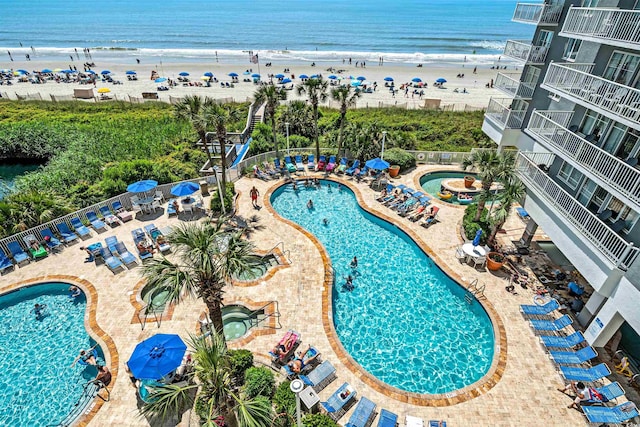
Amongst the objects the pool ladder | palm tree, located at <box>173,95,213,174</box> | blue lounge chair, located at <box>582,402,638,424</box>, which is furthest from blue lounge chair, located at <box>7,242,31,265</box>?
blue lounge chair, located at <box>582,402,638,424</box>

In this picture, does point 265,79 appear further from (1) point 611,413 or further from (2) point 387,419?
(1) point 611,413

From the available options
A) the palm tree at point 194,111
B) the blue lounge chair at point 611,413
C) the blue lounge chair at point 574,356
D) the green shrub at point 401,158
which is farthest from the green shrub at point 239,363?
the green shrub at point 401,158

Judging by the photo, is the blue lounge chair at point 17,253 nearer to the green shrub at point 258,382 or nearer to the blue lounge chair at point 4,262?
the blue lounge chair at point 4,262

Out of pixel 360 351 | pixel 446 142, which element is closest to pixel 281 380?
pixel 360 351

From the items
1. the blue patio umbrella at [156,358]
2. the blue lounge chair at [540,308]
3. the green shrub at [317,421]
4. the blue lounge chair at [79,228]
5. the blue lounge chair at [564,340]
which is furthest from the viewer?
the blue lounge chair at [79,228]

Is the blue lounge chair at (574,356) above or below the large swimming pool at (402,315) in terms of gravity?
above

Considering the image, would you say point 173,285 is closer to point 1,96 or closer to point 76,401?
point 76,401

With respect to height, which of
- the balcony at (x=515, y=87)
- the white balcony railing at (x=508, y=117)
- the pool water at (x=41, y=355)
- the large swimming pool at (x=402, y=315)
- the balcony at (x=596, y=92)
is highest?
the balcony at (x=596, y=92)

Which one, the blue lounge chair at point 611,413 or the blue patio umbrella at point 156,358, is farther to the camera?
the blue patio umbrella at point 156,358
